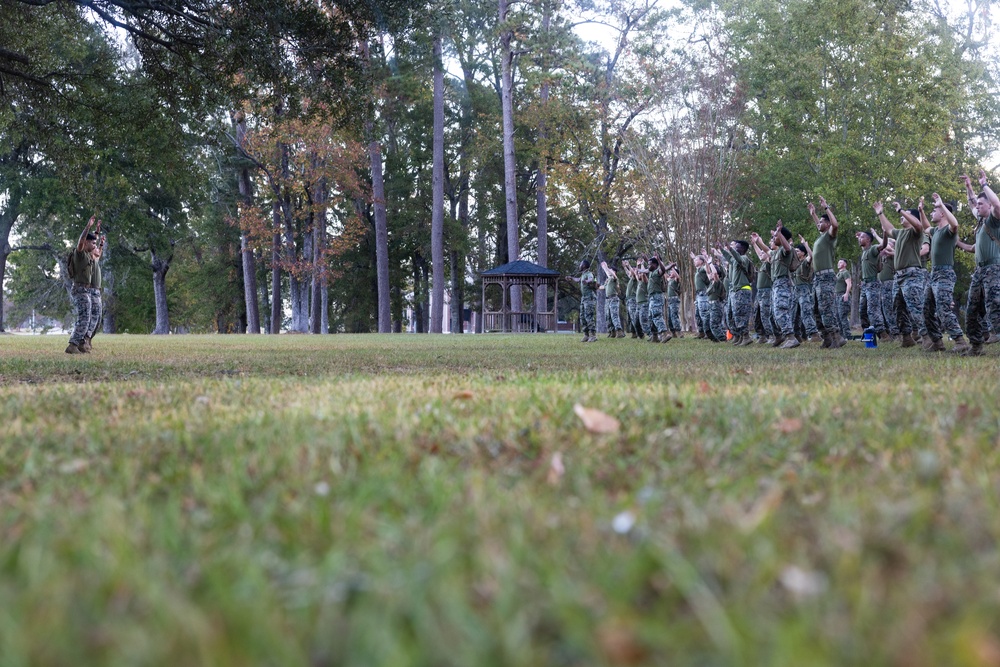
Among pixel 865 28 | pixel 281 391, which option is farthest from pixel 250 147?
pixel 281 391

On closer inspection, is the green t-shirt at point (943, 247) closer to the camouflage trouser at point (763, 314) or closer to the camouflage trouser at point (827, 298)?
the camouflage trouser at point (827, 298)

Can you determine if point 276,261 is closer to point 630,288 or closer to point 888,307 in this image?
point 630,288

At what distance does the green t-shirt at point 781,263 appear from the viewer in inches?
672

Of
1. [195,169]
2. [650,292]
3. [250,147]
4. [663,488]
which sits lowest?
[663,488]

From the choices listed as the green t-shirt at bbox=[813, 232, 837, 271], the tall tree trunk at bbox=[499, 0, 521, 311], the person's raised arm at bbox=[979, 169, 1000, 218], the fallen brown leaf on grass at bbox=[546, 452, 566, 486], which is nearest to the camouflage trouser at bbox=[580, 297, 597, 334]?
the green t-shirt at bbox=[813, 232, 837, 271]

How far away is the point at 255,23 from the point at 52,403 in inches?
305

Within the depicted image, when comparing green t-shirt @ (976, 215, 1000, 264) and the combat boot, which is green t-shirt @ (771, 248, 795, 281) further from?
green t-shirt @ (976, 215, 1000, 264)

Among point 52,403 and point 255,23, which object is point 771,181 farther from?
point 52,403

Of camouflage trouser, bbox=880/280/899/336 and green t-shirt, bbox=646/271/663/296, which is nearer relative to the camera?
camouflage trouser, bbox=880/280/899/336

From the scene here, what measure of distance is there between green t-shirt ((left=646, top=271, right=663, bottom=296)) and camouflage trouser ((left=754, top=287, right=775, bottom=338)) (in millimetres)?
3123

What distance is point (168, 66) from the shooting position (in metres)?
13.8

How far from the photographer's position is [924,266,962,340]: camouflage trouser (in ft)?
39.4

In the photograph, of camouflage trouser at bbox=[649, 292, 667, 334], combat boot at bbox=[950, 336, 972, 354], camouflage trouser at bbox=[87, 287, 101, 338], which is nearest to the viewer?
combat boot at bbox=[950, 336, 972, 354]

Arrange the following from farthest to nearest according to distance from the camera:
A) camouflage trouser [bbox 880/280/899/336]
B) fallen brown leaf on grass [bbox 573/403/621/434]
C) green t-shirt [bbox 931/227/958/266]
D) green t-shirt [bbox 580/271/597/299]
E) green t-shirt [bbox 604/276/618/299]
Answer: green t-shirt [bbox 604/276/618/299] → green t-shirt [bbox 580/271/597/299] → camouflage trouser [bbox 880/280/899/336] → green t-shirt [bbox 931/227/958/266] → fallen brown leaf on grass [bbox 573/403/621/434]
